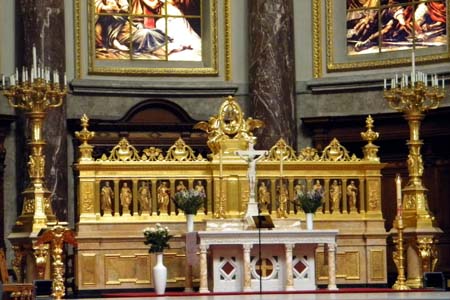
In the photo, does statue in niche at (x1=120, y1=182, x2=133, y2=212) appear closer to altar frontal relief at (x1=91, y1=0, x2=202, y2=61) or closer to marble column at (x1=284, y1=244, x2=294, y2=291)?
marble column at (x1=284, y1=244, x2=294, y2=291)

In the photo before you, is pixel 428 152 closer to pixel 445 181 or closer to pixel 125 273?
pixel 445 181

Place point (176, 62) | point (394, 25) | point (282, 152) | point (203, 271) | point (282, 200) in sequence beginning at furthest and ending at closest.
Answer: point (176, 62) → point (394, 25) → point (282, 152) → point (282, 200) → point (203, 271)

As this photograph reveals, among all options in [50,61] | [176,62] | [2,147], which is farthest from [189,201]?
[176,62]

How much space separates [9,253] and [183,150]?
533 cm

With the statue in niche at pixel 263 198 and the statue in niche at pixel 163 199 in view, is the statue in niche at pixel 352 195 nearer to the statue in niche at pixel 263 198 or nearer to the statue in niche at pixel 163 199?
the statue in niche at pixel 263 198

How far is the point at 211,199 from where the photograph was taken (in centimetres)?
2264

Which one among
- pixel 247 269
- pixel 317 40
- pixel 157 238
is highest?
pixel 317 40

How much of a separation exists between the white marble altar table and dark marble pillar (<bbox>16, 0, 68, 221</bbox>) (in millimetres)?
5891

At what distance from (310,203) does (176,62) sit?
27.0 ft

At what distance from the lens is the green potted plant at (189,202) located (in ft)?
71.3

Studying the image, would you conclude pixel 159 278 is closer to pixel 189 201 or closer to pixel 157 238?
pixel 157 238

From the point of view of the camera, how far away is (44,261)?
21.5 metres

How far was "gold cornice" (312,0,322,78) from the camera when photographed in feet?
96.4

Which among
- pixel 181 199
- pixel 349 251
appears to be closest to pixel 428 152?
pixel 349 251
